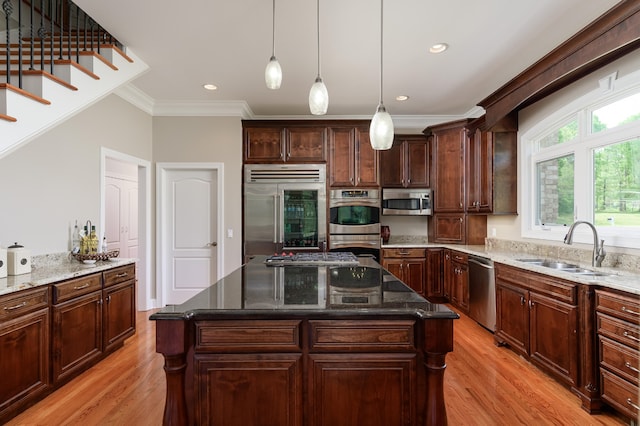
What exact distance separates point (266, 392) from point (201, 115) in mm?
4003

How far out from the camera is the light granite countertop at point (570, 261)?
7.01 feet

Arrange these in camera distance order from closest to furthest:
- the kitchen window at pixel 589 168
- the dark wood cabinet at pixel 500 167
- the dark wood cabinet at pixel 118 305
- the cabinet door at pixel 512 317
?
the kitchen window at pixel 589 168 → the cabinet door at pixel 512 317 → the dark wood cabinet at pixel 118 305 → the dark wood cabinet at pixel 500 167

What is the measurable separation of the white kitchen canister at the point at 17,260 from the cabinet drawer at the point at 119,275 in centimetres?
58

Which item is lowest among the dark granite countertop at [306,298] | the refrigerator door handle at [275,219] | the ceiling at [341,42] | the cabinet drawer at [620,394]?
the cabinet drawer at [620,394]

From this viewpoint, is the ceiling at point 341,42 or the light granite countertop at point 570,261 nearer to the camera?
the light granite countertop at point 570,261

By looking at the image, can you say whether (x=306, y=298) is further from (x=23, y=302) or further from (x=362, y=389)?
(x=23, y=302)

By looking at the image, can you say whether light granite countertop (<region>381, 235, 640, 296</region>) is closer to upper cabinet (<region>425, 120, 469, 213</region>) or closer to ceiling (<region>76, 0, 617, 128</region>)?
upper cabinet (<region>425, 120, 469, 213</region>)

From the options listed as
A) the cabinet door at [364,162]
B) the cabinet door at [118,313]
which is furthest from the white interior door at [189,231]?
the cabinet door at [364,162]

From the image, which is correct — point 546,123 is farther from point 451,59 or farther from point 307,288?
point 307,288

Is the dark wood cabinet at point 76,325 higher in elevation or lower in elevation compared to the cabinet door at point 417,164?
lower

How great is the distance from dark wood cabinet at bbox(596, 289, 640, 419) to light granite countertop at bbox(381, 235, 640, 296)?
0.23 ft

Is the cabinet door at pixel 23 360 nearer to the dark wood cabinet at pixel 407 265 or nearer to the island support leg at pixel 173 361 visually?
the island support leg at pixel 173 361

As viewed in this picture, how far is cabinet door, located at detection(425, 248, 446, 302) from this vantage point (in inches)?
186

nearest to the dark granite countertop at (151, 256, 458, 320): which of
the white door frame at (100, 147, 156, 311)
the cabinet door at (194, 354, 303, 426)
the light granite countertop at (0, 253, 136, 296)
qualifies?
the cabinet door at (194, 354, 303, 426)
